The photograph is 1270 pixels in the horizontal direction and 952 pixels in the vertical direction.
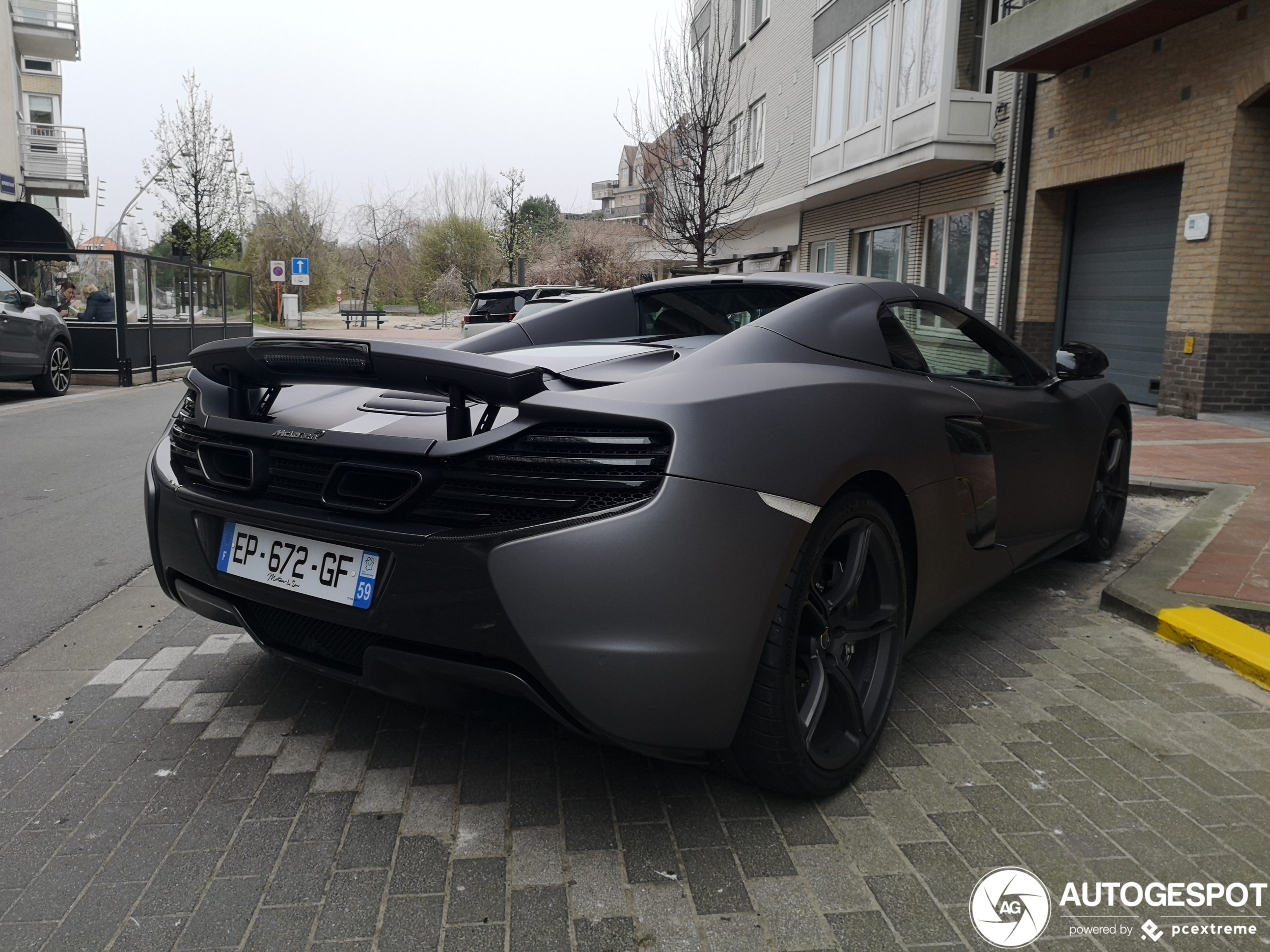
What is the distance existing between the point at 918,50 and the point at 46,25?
97.6ft

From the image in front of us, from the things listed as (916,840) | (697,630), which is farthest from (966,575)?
(697,630)

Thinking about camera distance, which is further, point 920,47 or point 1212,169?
point 920,47

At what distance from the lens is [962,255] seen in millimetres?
16609

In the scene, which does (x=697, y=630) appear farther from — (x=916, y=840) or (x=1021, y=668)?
(x=1021, y=668)

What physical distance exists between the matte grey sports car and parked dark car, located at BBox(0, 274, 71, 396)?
11.3m

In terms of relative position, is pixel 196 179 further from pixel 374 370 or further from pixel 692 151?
pixel 374 370

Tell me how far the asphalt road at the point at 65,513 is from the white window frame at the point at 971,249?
11538 millimetres

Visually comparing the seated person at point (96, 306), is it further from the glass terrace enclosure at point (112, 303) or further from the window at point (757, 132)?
the window at point (757, 132)

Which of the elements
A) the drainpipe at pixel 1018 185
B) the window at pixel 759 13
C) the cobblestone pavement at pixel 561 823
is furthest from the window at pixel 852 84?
the cobblestone pavement at pixel 561 823

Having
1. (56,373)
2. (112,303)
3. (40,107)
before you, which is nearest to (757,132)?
(112,303)

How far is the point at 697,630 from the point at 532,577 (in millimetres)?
360

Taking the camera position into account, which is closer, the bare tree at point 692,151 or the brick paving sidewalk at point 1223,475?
the brick paving sidewalk at point 1223,475

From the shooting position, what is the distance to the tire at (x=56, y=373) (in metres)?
13.2

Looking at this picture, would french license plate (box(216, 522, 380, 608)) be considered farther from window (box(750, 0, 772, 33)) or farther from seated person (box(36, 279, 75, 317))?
window (box(750, 0, 772, 33))
